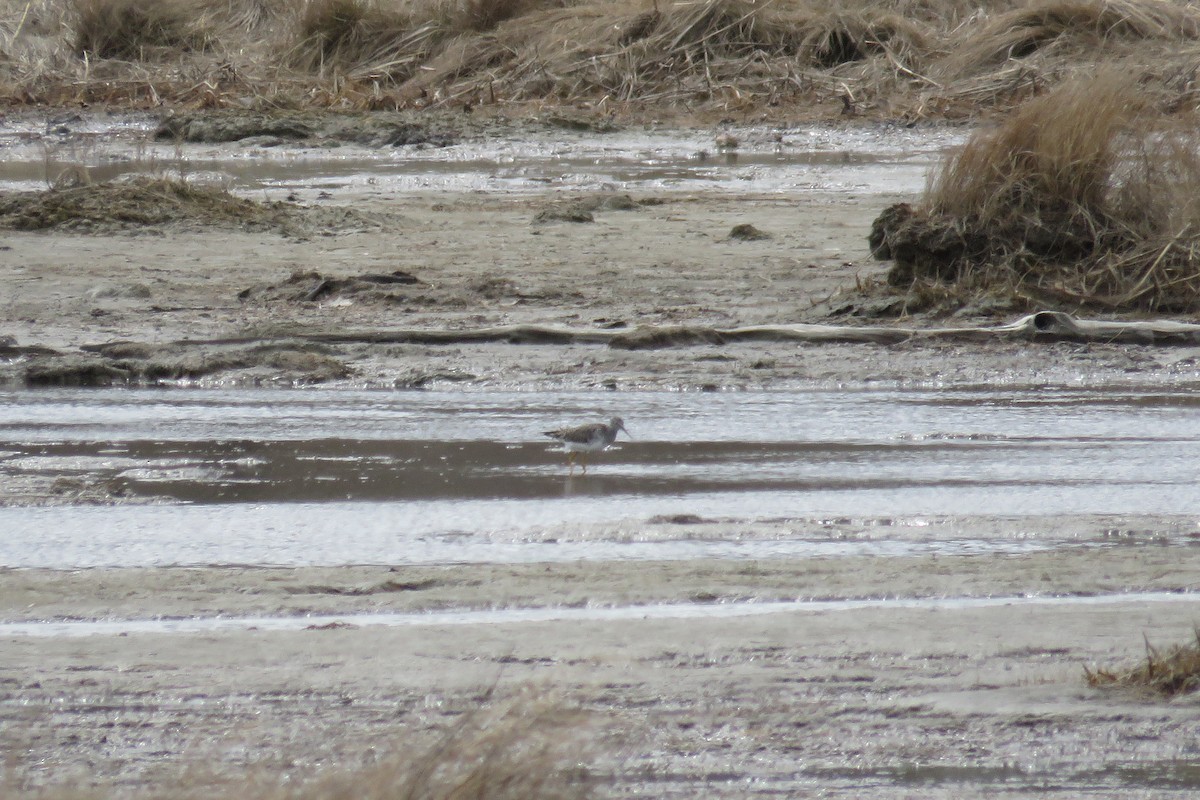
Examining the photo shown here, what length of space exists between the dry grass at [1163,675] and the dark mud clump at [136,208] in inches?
348

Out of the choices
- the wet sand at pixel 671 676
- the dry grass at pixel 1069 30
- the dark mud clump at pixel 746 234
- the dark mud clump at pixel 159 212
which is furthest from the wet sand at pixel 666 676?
the dry grass at pixel 1069 30

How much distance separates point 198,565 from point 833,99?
16088 mm

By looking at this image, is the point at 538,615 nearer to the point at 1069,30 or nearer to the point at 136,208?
the point at 136,208

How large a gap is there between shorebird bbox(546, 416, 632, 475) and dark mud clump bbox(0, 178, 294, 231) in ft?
19.4

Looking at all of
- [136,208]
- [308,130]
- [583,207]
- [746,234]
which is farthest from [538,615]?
[308,130]

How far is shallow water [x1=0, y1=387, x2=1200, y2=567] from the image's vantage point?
5453mm

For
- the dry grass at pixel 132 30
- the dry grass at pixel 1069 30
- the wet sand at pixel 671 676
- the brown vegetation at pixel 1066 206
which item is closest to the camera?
the wet sand at pixel 671 676

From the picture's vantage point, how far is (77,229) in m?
11.7

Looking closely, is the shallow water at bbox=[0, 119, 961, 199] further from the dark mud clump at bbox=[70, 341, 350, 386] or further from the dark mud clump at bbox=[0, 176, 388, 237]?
the dark mud clump at bbox=[70, 341, 350, 386]

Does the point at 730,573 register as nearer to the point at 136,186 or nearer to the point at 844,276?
the point at 844,276

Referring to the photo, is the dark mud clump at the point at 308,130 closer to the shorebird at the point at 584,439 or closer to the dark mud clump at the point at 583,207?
the dark mud clump at the point at 583,207

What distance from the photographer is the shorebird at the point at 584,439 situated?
6418 millimetres

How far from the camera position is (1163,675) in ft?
13.1

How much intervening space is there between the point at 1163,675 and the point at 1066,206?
613 cm
